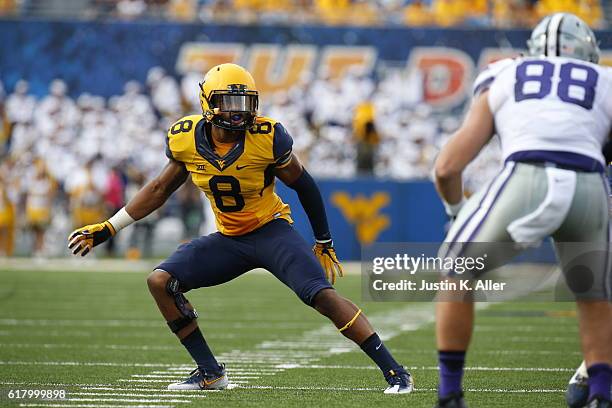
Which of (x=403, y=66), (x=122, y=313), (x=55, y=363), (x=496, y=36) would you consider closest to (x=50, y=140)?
(x=403, y=66)

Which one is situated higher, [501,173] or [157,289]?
[501,173]

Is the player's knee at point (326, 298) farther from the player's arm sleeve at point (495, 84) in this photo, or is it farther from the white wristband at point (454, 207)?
A: the player's arm sleeve at point (495, 84)

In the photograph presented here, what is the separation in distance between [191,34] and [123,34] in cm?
121

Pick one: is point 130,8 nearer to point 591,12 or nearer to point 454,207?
point 591,12

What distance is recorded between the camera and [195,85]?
19.9m

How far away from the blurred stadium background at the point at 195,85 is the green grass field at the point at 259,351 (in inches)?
232

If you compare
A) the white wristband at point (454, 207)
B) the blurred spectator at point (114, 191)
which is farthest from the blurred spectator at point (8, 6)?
the white wristband at point (454, 207)

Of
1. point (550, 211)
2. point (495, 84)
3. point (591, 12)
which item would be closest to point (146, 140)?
point (591, 12)

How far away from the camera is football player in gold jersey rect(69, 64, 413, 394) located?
217 inches

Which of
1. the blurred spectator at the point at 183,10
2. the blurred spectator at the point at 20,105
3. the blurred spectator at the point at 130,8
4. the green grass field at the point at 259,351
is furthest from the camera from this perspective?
the blurred spectator at the point at 130,8

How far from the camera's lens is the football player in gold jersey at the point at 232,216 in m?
5.51

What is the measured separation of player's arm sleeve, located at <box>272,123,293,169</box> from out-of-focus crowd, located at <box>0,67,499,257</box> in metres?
11.4

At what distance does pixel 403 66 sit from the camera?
19609 mm

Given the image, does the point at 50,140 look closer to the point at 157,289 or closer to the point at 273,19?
the point at 273,19
